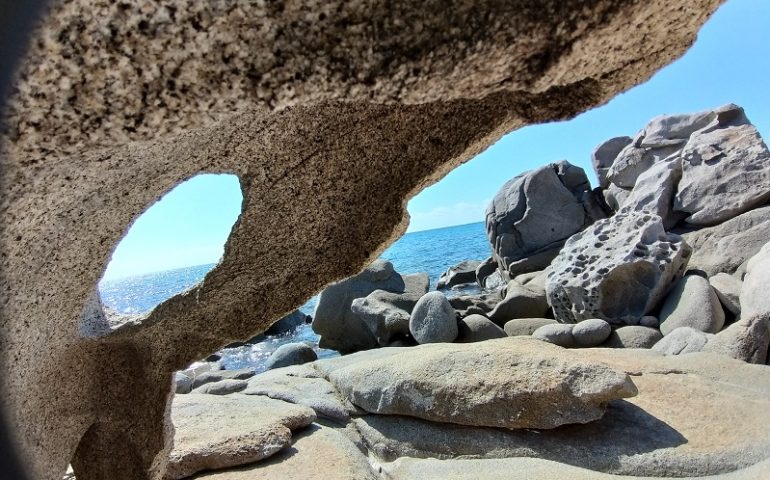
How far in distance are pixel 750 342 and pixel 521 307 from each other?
506 centimetres

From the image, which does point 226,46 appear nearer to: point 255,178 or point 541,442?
point 255,178

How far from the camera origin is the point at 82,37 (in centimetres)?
93

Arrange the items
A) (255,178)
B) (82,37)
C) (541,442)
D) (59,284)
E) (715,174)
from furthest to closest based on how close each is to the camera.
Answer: (715,174) < (541,442) < (255,178) < (59,284) < (82,37)

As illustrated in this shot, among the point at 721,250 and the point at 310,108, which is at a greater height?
the point at 310,108

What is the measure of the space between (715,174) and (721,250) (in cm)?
216

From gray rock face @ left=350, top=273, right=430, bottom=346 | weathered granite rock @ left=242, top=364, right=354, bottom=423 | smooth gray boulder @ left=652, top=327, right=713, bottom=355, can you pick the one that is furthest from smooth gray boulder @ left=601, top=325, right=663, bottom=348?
weathered granite rock @ left=242, top=364, right=354, bottom=423

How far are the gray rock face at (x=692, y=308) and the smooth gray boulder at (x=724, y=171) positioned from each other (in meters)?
2.98

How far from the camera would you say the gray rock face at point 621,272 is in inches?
300

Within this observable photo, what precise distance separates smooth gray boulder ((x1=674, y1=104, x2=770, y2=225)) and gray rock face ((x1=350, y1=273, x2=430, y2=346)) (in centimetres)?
587

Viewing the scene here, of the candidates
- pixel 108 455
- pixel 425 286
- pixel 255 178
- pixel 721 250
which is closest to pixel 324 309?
pixel 425 286

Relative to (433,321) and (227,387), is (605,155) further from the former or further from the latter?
(227,387)

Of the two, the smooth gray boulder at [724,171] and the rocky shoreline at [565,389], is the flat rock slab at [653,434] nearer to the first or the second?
the rocky shoreline at [565,389]

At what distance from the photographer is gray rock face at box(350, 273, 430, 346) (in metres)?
9.57

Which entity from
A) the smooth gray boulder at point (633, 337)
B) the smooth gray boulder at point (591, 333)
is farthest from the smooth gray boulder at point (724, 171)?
the smooth gray boulder at point (591, 333)
